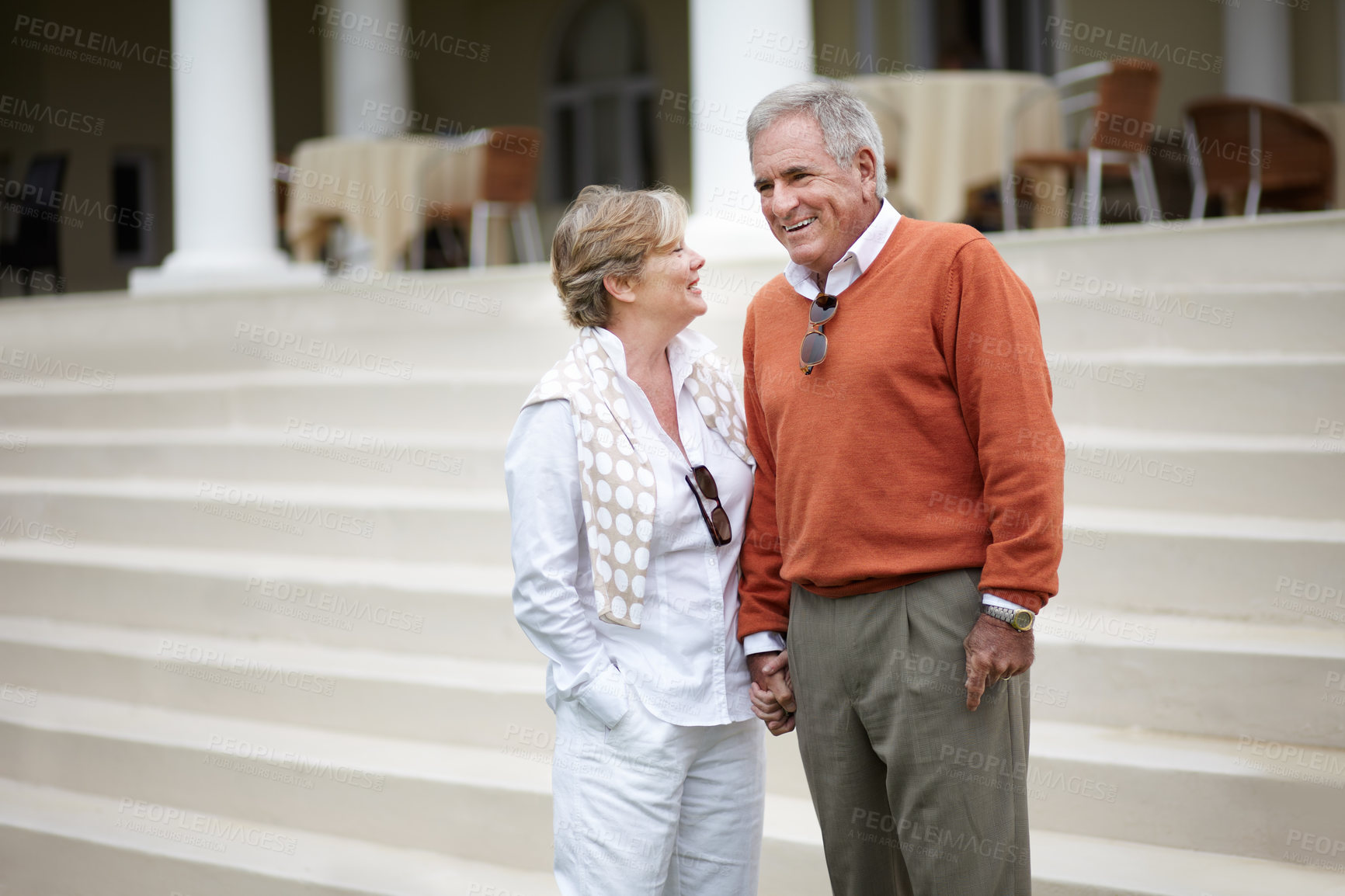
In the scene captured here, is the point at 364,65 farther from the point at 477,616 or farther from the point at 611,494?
the point at 611,494

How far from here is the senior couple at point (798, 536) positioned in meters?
1.76

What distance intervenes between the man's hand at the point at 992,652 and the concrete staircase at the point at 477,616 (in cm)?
39

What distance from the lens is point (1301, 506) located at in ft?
10.2

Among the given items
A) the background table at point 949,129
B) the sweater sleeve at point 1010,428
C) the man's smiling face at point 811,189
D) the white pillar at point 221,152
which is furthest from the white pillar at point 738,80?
the sweater sleeve at point 1010,428

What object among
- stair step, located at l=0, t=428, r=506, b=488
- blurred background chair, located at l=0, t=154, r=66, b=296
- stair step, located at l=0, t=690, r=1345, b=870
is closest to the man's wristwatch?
stair step, located at l=0, t=690, r=1345, b=870

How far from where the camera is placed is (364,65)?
863 centimetres

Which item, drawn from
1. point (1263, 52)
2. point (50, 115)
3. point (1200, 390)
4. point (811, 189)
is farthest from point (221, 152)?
point (50, 115)

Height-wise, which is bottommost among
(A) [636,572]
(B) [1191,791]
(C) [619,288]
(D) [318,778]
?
(D) [318,778]

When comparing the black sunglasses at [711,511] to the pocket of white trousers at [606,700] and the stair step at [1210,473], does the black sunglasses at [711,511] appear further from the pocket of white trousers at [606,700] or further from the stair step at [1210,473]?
the stair step at [1210,473]

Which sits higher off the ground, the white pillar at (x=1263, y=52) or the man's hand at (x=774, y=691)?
the white pillar at (x=1263, y=52)

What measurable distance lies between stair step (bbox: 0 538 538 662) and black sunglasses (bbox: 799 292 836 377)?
192cm

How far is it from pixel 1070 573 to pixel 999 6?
7488 millimetres

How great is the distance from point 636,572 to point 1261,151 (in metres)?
5.38

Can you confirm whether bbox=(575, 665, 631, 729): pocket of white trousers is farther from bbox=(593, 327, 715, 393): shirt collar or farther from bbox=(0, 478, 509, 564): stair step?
bbox=(0, 478, 509, 564): stair step
